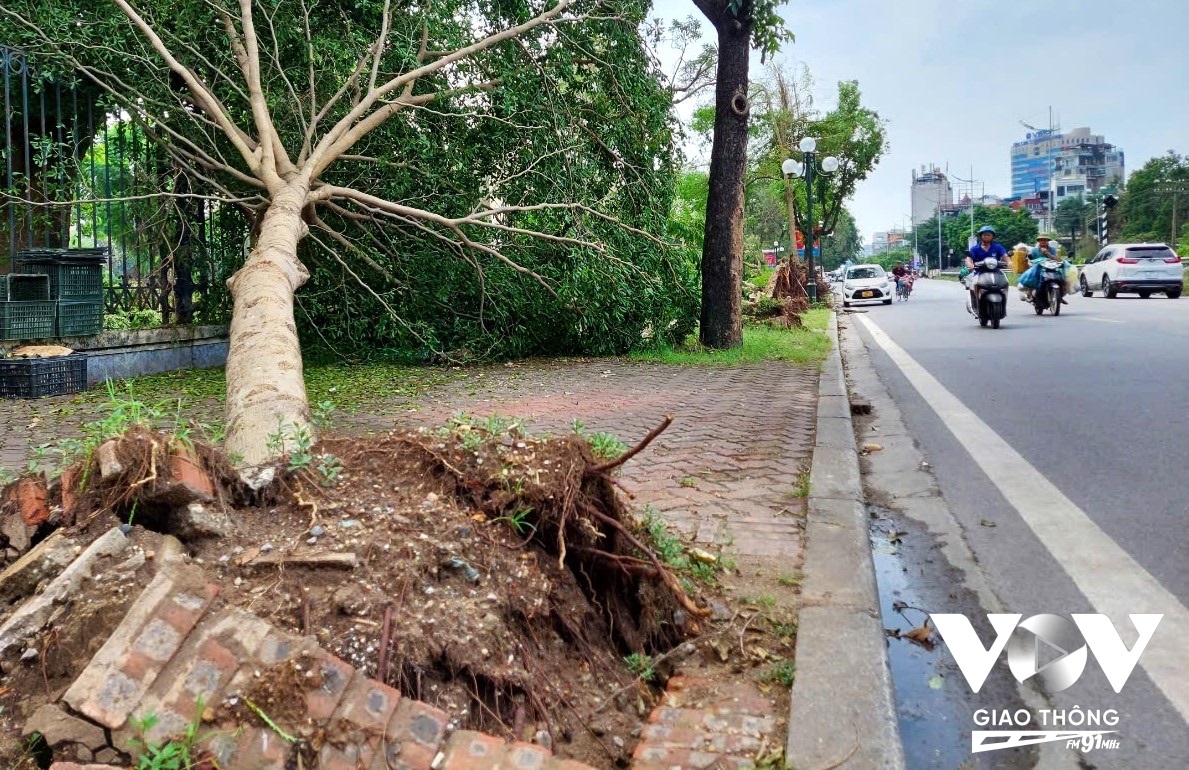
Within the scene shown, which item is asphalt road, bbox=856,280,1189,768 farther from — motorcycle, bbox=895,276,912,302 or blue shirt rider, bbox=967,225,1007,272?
motorcycle, bbox=895,276,912,302

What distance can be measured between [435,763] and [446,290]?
30.4 ft

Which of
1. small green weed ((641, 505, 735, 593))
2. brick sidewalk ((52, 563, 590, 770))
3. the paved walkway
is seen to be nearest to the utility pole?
the paved walkway

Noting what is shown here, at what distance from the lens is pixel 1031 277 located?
1916 cm

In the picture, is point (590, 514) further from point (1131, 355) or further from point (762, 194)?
point (762, 194)

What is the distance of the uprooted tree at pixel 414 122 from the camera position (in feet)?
29.6

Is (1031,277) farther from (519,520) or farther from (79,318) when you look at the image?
(519,520)

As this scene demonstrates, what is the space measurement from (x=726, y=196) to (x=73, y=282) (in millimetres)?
8073

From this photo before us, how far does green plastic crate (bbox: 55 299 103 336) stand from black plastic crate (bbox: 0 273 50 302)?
21 centimetres

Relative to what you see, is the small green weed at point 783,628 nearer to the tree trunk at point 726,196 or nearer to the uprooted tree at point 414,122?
the uprooted tree at point 414,122

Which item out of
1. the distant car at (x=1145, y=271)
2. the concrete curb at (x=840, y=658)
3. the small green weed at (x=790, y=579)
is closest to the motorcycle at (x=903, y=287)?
the distant car at (x=1145, y=271)

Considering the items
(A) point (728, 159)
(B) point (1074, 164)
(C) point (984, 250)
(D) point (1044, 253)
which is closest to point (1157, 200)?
(D) point (1044, 253)

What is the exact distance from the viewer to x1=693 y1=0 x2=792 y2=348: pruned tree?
40.8 ft

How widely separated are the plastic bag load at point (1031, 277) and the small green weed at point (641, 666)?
740 inches

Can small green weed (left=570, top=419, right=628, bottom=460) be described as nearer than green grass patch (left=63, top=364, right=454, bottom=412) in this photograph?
Yes
